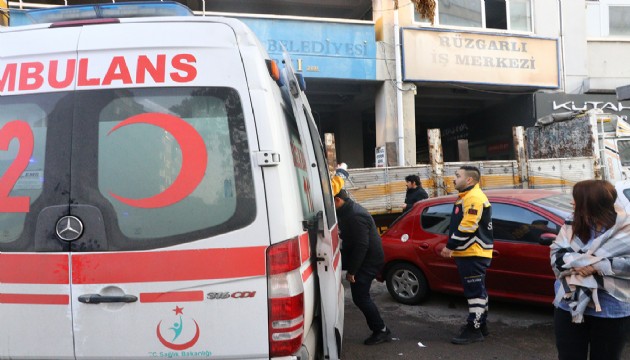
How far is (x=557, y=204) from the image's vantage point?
17.5 feet

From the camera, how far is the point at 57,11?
8.58 ft

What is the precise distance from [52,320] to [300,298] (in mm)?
1147

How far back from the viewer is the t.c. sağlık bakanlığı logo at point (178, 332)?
7.02ft

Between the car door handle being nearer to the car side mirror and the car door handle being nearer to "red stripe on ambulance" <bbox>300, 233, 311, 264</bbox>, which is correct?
"red stripe on ambulance" <bbox>300, 233, 311, 264</bbox>

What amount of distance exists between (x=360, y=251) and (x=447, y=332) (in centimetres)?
155

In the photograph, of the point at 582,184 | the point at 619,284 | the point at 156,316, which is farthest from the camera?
the point at 582,184

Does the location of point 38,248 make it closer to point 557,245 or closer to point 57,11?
point 57,11

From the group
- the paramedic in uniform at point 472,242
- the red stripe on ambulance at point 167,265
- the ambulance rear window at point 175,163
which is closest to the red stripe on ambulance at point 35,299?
the red stripe on ambulance at point 167,265

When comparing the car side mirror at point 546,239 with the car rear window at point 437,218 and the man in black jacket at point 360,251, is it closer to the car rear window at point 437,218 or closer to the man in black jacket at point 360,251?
the car rear window at point 437,218

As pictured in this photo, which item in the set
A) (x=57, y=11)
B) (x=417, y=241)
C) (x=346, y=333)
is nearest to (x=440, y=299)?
(x=417, y=241)

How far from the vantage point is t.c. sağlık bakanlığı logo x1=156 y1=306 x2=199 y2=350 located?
7.02ft

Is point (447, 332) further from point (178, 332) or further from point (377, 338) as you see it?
point (178, 332)

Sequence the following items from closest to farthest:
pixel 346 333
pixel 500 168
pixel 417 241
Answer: pixel 346 333, pixel 417 241, pixel 500 168

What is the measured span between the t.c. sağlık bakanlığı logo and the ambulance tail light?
0.35 meters
